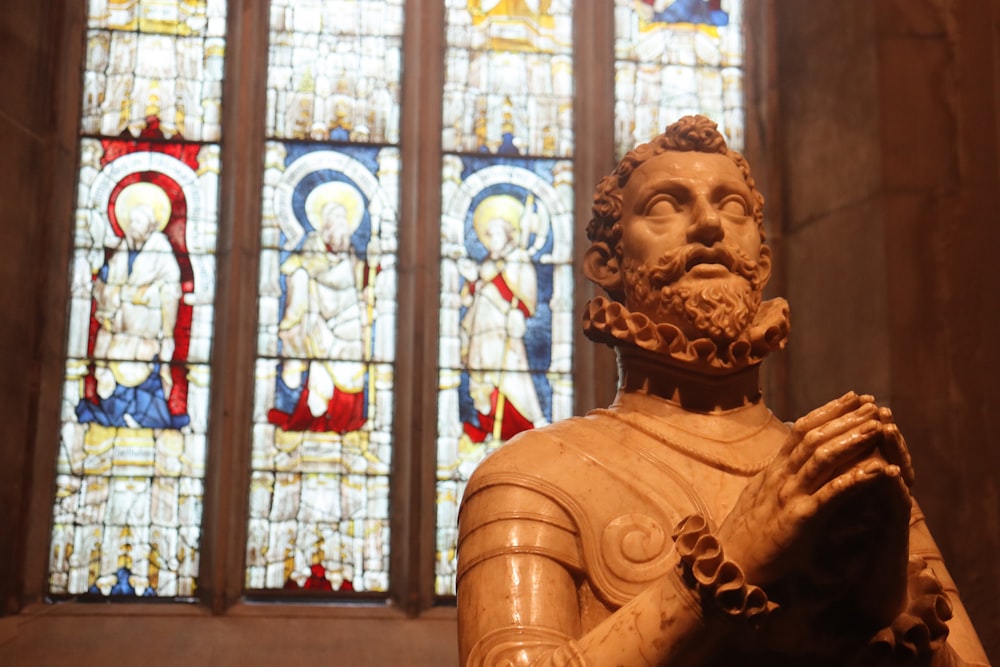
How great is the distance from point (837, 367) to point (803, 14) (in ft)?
4.98

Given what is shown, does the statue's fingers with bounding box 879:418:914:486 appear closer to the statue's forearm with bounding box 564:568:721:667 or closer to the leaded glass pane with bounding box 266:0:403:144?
the statue's forearm with bounding box 564:568:721:667

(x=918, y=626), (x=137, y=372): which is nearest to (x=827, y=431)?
(x=918, y=626)

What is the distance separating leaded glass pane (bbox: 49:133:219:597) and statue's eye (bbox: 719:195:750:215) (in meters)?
3.52

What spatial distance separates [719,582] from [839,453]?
10.2 inches

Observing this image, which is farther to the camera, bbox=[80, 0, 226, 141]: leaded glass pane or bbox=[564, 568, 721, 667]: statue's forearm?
bbox=[80, 0, 226, 141]: leaded glass pane

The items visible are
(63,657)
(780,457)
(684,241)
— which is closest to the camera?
(780,457)

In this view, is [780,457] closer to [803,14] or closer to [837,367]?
[837,367]

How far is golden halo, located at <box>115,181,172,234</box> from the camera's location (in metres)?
6.53

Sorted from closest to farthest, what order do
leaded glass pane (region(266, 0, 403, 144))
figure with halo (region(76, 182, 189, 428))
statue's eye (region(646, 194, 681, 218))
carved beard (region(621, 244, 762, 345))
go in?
carved beard (region(621, 244, 762, 345)) < statue's eye (region(646, 194, 681, 218)) < figure with halo (region(76, 182, 189, 428)) < leaded glass pane (region(266, 0, 403, 144))

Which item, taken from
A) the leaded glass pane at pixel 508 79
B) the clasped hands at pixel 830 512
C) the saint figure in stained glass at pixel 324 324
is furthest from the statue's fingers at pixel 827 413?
the leaded glass pane at pixel 508 79

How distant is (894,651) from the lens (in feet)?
8.37

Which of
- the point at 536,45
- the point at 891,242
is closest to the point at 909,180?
the point at 891,242

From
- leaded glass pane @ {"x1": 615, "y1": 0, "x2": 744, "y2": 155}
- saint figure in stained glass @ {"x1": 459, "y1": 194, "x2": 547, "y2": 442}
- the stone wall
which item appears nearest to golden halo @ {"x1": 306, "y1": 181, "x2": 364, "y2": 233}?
saint figure in stained glass @ {"x1": 459, "y1": 194, "x2": 547, "y2": 442}

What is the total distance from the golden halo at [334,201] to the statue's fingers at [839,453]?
437cm
